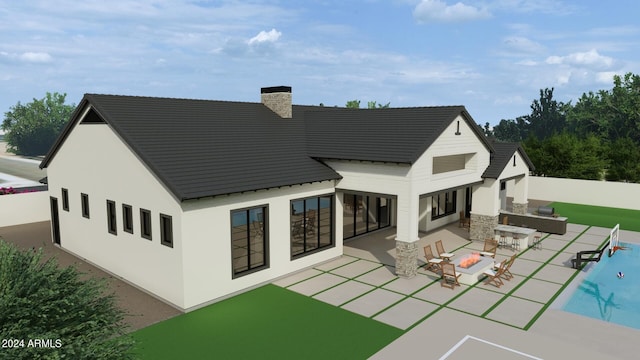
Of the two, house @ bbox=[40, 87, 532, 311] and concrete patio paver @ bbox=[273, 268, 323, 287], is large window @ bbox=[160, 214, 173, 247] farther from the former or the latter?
concrete patio paver @ bbox=[273, 268, 323, 287]

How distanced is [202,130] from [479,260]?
40.4ft

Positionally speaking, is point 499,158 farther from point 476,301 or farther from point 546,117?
point 546,117

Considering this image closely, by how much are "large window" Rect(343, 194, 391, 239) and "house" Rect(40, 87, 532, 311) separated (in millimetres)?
188

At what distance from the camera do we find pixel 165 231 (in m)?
14.1

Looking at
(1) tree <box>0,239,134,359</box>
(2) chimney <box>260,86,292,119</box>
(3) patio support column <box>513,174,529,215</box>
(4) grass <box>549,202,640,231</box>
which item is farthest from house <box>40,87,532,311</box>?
(4) grass <box>549,202,640,231</box>

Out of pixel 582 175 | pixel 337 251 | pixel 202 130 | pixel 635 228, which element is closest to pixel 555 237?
pixel 635 228

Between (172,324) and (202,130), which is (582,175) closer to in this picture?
(202,130)

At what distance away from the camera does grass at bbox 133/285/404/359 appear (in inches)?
437

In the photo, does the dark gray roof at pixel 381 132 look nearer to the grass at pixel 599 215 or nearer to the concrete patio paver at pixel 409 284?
the concrete patio paver at pixel 409 284

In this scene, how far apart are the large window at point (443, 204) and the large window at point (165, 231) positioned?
15093mm

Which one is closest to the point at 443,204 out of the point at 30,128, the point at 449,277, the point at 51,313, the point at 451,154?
the point at 451,154

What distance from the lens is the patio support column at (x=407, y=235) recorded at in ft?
53.8

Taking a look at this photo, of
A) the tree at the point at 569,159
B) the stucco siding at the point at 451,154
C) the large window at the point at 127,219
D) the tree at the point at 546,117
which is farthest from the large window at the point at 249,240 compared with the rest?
the tree at the point at 546,117

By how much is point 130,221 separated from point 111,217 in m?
1.55
